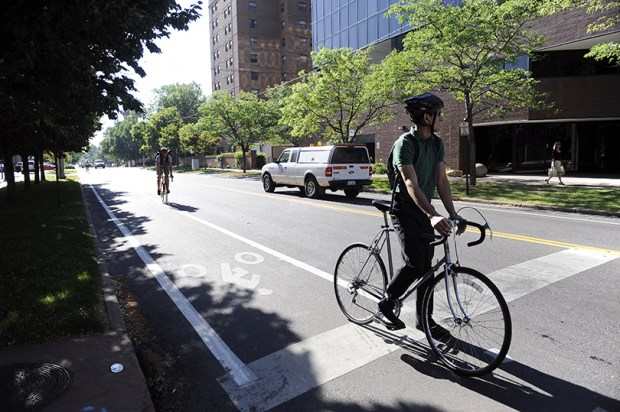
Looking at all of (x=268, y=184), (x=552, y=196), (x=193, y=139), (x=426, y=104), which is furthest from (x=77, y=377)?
(x=193, y=139)

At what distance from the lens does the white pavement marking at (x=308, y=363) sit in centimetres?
344

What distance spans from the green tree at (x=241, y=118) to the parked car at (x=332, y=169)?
80.5 ft

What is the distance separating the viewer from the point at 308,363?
3.91 m

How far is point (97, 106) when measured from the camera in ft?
32.8

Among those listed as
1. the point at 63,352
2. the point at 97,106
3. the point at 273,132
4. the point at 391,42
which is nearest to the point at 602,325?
the point at 63,352

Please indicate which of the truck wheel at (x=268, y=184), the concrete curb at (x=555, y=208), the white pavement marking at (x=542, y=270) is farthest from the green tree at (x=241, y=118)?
the white pavement marking at (x=542, y=270)

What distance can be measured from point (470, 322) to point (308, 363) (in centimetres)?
134

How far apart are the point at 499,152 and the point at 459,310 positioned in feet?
92.1

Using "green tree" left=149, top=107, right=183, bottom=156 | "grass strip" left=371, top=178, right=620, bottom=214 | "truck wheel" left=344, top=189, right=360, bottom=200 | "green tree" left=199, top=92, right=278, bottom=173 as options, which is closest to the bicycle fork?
"grass strip" left=371, top=178, right=620, bottom=214

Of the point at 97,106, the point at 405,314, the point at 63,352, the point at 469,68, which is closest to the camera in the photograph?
the point at 63,352

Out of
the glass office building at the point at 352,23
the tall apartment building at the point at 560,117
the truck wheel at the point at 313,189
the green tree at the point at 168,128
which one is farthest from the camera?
the green tree at the point at 168,128

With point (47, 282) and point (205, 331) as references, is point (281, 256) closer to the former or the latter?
point (205, 331)

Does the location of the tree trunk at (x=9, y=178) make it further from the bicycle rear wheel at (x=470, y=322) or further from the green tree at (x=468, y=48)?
the bicycle rear wheel at (x=470, y=322)

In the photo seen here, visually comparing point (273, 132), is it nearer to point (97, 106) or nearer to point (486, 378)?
point (97, 106)
